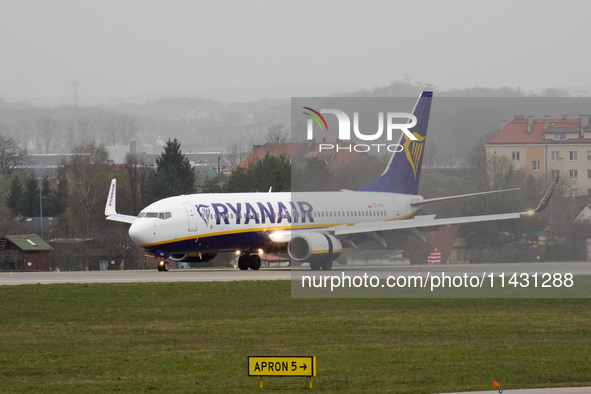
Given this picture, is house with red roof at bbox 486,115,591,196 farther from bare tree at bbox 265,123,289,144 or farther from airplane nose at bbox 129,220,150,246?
bare tree at bbox 265,123,289,144

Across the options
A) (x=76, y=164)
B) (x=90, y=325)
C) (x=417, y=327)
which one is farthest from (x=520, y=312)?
(x=76, y=164)

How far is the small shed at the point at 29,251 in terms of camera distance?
73.6 m

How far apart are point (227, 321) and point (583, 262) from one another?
1895 centimetres

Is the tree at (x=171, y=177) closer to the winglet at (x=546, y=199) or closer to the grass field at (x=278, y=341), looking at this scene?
the winglet at (x=546, y=199)

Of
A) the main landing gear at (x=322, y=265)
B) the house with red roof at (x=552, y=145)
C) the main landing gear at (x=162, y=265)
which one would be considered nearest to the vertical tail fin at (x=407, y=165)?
the house with red roof at (x=552, y=145)

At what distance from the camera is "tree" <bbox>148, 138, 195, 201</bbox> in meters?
90.6

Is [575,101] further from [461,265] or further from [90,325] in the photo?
[90,325]

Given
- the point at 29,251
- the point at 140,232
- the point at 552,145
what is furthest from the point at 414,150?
the point at 29,251

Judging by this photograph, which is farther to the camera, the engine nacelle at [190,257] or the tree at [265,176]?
the tree at [265,176]

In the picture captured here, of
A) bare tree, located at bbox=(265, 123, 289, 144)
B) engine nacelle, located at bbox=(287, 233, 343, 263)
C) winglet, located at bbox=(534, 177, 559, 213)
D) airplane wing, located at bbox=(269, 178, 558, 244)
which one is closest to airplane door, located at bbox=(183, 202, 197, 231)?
airplane wing, located at bbox=(269, 178, 558, 244)

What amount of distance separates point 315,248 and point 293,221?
375 centimetres

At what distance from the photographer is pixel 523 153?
37812 mm

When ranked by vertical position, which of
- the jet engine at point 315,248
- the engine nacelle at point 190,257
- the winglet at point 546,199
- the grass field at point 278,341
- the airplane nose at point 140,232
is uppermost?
the winglet at point 546,199

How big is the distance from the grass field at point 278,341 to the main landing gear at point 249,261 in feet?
49.5
